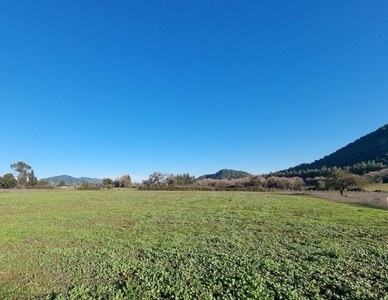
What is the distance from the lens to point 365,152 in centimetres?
13250

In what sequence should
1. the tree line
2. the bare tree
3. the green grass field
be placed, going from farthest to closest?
1. the bare tree
2. the tree line
3. the green grass field

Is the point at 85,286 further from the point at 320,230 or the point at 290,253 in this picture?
the point at 320,230

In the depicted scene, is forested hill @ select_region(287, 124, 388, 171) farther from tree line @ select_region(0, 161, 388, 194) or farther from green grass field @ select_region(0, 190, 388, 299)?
green grass field @ select_region(0, 190, 388, 299)

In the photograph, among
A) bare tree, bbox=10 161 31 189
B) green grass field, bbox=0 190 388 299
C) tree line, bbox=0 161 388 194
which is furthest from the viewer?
bare tree, bbox=10 161 31 189

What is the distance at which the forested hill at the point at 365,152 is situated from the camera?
12079 centimetres

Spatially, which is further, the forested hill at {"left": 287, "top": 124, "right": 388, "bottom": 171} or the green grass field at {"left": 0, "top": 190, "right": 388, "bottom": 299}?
the forested hill at {"left": 287, "top": 124, "right": 388, "bottom": 171}


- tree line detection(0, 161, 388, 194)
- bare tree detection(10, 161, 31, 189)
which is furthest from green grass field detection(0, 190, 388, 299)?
bare tree detection(10, 161, 31, 189)

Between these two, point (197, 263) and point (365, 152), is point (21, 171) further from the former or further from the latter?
point (365, 152)

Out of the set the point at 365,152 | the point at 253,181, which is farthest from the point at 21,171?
the point at 365,152

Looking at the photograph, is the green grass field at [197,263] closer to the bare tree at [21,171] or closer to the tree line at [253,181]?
the tree line at [253,181]

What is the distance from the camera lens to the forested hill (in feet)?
396

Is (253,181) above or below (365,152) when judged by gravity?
below

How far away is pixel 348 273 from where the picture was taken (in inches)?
304

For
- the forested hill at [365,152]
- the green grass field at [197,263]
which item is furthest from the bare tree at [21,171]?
the forested hill at [365,152]
